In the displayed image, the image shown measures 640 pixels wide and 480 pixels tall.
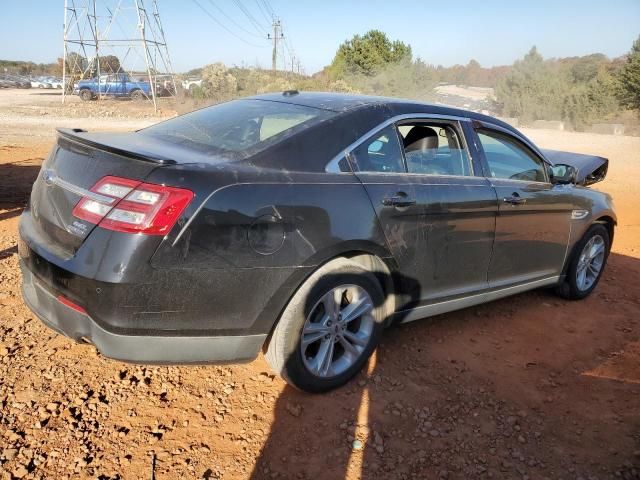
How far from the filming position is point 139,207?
2230mm

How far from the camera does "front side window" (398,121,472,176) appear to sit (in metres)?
3.32

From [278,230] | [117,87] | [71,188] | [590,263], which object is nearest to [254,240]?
[278,230]

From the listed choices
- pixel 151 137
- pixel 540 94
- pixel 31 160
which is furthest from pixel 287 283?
pixel 540 94

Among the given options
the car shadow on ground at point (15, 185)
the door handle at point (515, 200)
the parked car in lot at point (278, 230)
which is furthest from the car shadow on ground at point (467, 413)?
the car shadow on ground at point (15, 185)

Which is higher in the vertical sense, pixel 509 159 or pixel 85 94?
pixel 85 94

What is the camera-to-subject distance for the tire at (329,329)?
2.66 m

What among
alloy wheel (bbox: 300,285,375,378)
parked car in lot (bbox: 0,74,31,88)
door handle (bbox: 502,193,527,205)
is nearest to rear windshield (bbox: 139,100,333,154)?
alloy wheel (bbox: 300,285,375,378)

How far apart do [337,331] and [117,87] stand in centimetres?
3305

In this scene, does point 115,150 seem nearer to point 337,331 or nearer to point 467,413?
point 337,331

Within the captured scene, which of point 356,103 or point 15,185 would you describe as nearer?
point 356,103

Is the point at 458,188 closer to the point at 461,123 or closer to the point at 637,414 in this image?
the point at 461,123

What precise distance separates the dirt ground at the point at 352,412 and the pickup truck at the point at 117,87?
101ft

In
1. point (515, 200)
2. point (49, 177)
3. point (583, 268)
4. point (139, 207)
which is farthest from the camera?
point (583, 268)

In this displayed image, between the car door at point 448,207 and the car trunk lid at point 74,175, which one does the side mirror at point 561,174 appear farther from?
the car trunk lid at point 74,175
